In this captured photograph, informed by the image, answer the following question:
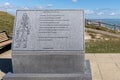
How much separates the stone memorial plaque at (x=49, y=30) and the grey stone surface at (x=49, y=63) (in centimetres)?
20

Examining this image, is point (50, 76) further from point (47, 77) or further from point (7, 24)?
point (7, 24)

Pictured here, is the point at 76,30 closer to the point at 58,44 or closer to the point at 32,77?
the point at 58,44

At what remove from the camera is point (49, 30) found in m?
8.18

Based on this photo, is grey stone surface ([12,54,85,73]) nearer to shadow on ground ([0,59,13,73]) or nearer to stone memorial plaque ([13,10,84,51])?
stone memorial plaque ([13,10,84,51])

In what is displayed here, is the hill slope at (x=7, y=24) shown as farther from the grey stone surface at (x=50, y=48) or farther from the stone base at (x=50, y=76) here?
the stone base at (x=50, y=76)

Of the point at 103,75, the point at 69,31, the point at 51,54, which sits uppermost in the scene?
the point at 69,31

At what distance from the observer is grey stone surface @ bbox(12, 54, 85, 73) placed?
25.8 feet

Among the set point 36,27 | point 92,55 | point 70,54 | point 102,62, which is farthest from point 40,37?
point 92,55

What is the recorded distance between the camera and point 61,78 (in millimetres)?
7754

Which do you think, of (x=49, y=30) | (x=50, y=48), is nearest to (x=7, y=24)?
(x=49, y=30)

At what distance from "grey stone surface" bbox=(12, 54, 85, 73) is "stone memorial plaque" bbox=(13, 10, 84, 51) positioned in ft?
0.66

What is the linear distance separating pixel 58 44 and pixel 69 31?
0.44m

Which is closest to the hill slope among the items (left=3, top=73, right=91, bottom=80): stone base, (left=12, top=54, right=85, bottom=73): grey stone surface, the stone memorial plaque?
the stone memorial plaque

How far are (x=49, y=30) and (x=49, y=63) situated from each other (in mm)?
861
